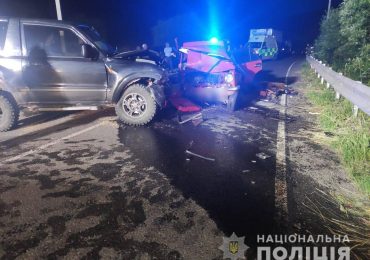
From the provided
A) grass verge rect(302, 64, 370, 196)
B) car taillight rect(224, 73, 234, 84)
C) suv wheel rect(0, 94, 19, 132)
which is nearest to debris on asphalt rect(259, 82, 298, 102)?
grass verge rect(302, 64, 370, 196)

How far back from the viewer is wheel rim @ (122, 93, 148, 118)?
6426mm

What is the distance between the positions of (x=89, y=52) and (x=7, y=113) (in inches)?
81.3

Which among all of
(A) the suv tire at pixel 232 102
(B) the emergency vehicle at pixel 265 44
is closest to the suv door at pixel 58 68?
(A) the suv tire at pixel 232 102

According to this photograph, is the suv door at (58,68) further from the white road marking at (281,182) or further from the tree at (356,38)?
the tree at (356,38)

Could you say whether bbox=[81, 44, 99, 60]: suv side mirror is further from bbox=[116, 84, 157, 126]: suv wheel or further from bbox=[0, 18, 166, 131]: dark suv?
bbox=[116, 84, 157, 126]: suv wheel

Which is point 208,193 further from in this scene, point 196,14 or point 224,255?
point 196,14

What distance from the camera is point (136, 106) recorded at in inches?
254

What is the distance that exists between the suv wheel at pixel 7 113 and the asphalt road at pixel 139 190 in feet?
0.79

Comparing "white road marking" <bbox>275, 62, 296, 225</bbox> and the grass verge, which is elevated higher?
the grass verge

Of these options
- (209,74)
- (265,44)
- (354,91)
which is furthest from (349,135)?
(265,44)

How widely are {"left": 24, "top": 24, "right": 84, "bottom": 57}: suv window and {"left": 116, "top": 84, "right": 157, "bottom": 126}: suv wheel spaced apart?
4.10ft

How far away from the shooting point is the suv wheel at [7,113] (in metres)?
6.05

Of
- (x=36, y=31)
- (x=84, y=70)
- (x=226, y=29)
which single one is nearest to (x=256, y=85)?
(x=84, y=70)

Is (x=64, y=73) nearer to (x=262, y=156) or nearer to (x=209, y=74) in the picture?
(x=209, y=74)
